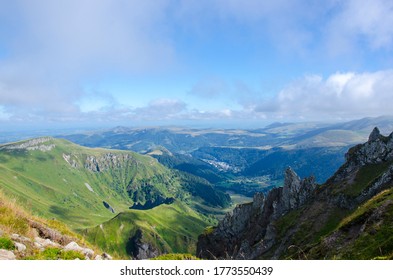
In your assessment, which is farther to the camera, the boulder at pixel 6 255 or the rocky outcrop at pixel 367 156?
the rocky outcrop at pixel 367 156

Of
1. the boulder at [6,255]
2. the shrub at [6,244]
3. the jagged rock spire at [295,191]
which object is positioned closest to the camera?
the boulder at [6,255]

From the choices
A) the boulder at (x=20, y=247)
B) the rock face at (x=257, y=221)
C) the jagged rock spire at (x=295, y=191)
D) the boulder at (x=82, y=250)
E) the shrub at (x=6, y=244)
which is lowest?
the rock face at (x=257, y=221)

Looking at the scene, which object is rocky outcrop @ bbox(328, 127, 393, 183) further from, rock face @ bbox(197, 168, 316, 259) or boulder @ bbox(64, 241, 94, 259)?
boulder @ bbox(64, 241, 94, 259)

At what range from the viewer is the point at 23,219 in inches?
668

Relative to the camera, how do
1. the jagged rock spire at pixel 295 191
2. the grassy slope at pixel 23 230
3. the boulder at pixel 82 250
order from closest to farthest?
the grassy slope at pixel 23 230, the boulder at pixel 82 250, the jagged rock spire at pixel 295 191

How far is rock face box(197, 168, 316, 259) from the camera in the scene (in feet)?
296

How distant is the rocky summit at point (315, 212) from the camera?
1382 inches

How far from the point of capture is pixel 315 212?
258 feet

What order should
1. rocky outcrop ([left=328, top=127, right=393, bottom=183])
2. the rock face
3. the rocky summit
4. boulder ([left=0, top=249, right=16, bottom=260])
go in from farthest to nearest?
1. the rock face
2. rocky outcrop ([left=328, top=127, right=393, bottom=183])
3. the rocky summit
4. boulder ([left=0, top=249, right=16, bottom=260])

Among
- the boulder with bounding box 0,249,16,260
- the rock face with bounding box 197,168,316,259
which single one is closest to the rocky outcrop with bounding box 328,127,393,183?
the rock face with bounding box 197,168,316,259

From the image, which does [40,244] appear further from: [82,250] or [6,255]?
[6,255]

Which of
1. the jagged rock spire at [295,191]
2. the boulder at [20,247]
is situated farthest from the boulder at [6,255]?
the jagged rock spire at [295,191]

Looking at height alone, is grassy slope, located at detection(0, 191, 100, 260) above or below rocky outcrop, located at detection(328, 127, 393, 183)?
above

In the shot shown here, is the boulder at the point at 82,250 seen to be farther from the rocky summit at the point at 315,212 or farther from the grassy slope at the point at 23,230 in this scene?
the rocky summit at the point at 315,212
